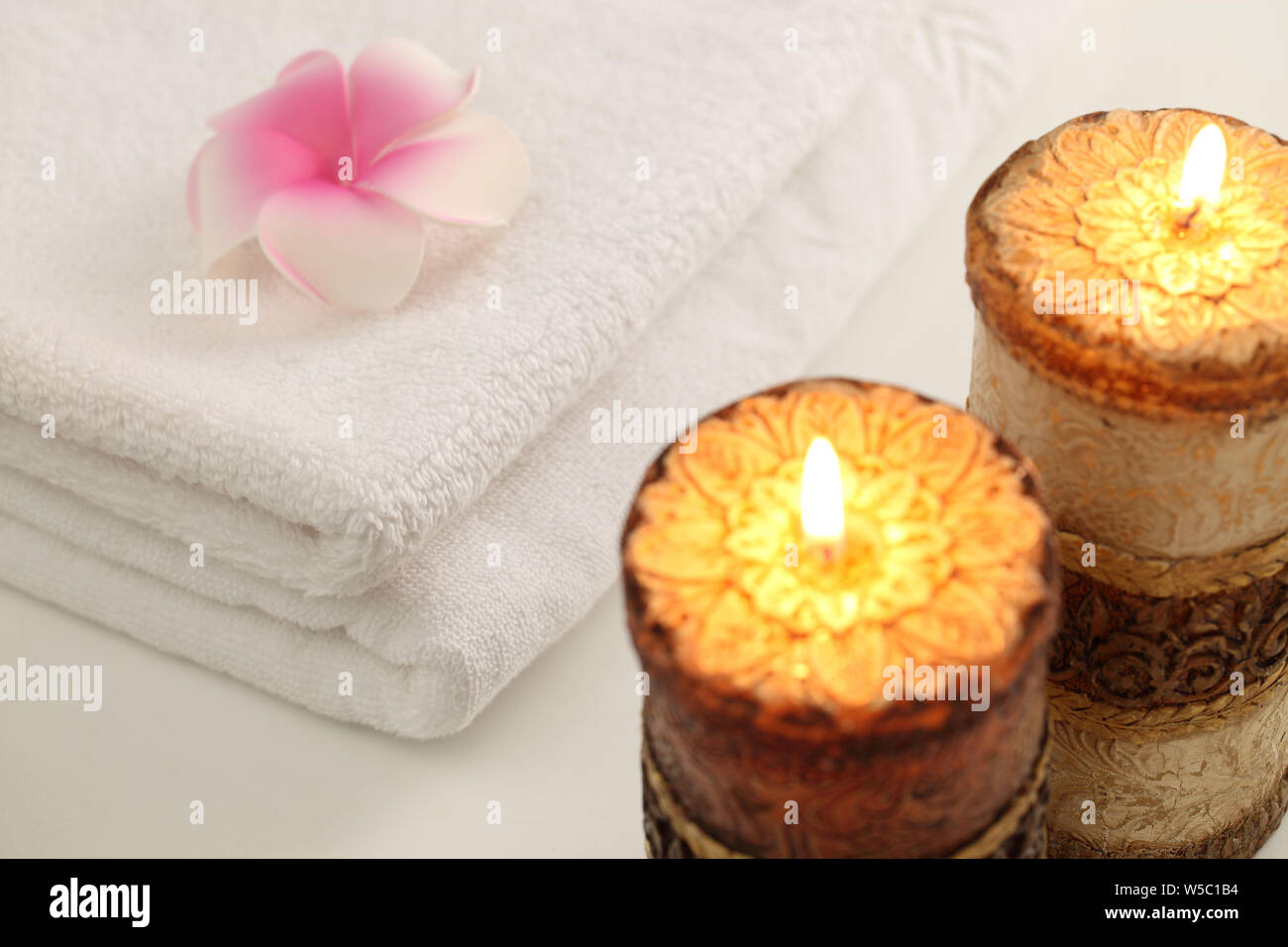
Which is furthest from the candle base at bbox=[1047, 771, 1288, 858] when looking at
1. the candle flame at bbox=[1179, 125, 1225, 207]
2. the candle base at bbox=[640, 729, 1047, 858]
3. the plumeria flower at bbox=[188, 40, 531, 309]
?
the plumeria flower at bbox=[188, 40, 531, 309]

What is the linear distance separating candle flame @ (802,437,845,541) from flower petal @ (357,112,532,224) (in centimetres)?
33

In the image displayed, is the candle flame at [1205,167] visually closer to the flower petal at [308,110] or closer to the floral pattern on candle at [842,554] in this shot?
the floral pattern on candle at [842,554]

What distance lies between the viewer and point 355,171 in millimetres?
694

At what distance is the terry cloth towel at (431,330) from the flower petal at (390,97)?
53 mm

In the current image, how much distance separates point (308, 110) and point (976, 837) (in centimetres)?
44

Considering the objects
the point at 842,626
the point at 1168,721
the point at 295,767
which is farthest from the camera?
the point at 295,767

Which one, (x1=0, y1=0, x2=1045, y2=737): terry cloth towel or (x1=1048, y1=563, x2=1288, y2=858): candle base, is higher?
(x1=0, y1=0, x2=1045, y2=737): terry cloth towel

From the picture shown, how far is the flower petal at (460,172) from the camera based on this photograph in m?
0.68

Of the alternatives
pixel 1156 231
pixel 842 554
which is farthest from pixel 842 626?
pixel 1156 231

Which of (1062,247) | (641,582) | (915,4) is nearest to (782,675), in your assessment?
(641,582)

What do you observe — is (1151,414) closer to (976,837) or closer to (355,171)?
(976,837)

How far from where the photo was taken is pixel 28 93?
0.77 m

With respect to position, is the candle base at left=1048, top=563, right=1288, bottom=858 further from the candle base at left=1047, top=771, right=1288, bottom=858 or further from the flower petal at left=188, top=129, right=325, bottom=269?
the flower petal at left=188, top=129, right=325, bottom=269

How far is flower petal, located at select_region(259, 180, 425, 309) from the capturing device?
658 millimetres
